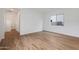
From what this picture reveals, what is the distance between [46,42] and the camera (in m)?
1.96

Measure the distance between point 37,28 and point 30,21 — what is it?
18cm

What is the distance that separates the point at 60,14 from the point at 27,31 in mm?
670

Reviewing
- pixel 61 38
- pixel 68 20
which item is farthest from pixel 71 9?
pixel 61 38

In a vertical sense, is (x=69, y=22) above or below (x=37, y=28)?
above

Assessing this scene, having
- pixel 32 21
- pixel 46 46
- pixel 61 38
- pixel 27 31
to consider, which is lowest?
pixel 46 46

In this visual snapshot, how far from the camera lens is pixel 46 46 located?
6.44 ft

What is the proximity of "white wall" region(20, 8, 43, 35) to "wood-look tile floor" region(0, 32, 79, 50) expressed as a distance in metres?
0.11

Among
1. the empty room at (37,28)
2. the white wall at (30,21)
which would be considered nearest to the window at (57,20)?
the empty room at (37,28)

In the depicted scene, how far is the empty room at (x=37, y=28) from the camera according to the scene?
1928 millimetres

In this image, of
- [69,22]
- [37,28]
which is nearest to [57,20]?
[69,22]

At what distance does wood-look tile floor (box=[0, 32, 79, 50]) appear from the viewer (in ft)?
6.36

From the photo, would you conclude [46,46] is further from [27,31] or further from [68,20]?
A: [68,20]

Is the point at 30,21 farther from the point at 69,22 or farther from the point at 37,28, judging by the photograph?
the point at 69,22

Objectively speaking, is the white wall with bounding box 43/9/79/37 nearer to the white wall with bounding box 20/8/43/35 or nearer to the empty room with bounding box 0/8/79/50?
the empty room with bounding box 0/8/79/50
